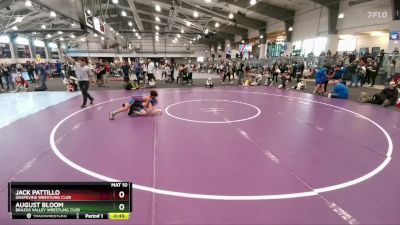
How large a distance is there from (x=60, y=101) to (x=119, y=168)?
29.7 ft

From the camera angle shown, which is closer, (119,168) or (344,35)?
(119,168)

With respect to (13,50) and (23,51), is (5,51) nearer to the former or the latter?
(13,50)

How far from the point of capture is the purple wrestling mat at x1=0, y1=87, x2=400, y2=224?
341 centimetres

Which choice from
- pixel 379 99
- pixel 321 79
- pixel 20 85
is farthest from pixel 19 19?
pixel 379 99

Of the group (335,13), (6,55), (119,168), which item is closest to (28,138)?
(119,168)

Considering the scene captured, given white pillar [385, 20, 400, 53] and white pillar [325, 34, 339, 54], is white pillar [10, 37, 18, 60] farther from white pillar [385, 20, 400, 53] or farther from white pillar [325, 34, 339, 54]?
white pillar [385, 20, 400, 53]

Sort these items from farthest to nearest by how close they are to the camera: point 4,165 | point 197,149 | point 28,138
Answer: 1. point 28,138
2. point 197,149
3. point 4,165

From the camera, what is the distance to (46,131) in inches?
275

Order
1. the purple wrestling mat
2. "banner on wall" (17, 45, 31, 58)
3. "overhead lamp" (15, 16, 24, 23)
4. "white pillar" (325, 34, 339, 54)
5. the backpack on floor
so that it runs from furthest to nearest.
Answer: "banner on wall" (17, 45, 31, 58) → "overhead lamp" (15, 16, 24, 23) → "white pillar" (325, 34, 339, 54) → the backpack on floor → the purple wrestling mat

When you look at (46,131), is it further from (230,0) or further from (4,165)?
(230,0)
